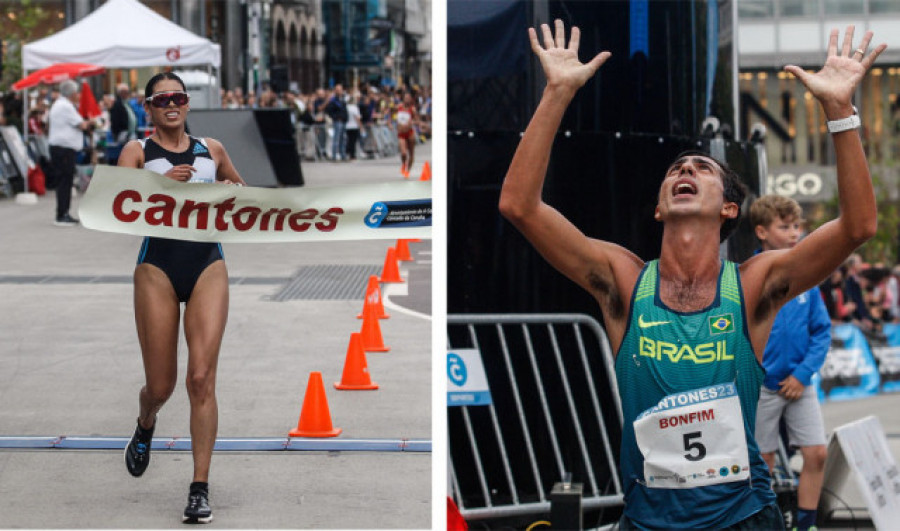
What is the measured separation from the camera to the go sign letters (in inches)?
248

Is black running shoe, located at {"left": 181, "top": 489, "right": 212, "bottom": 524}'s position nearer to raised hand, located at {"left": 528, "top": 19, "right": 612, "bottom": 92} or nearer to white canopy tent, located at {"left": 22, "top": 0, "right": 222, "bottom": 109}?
raised hand, located at {"left": 528, "top": 19, "right": 612, "bottom": 92}

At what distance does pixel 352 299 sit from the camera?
42.9ft

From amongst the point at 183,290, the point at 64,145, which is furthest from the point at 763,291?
the point at 64,145

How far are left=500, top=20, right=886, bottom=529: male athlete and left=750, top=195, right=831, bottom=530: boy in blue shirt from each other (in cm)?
278

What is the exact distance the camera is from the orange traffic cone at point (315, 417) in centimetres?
773

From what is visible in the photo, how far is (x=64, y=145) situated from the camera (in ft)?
64.2

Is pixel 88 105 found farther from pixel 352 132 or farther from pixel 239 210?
pixel 239 210

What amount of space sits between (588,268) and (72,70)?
23031 millimetres

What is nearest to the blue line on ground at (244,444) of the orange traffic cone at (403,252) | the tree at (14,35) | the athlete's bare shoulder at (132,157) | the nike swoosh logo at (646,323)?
the athlete's bare shoulder at (132,157)

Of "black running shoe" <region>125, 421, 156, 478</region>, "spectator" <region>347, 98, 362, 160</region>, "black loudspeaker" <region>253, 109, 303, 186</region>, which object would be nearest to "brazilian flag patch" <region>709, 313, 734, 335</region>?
"black running shoe" <region>125, 421, 156, 478</region>

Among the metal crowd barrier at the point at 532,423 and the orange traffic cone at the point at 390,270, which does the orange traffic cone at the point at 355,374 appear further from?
the orange traffic cone at the point at 390,270

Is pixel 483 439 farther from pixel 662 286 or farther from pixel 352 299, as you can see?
pixel 352 299

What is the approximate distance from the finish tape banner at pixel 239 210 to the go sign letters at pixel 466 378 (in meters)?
0.93

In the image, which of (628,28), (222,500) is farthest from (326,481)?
(628,28)
